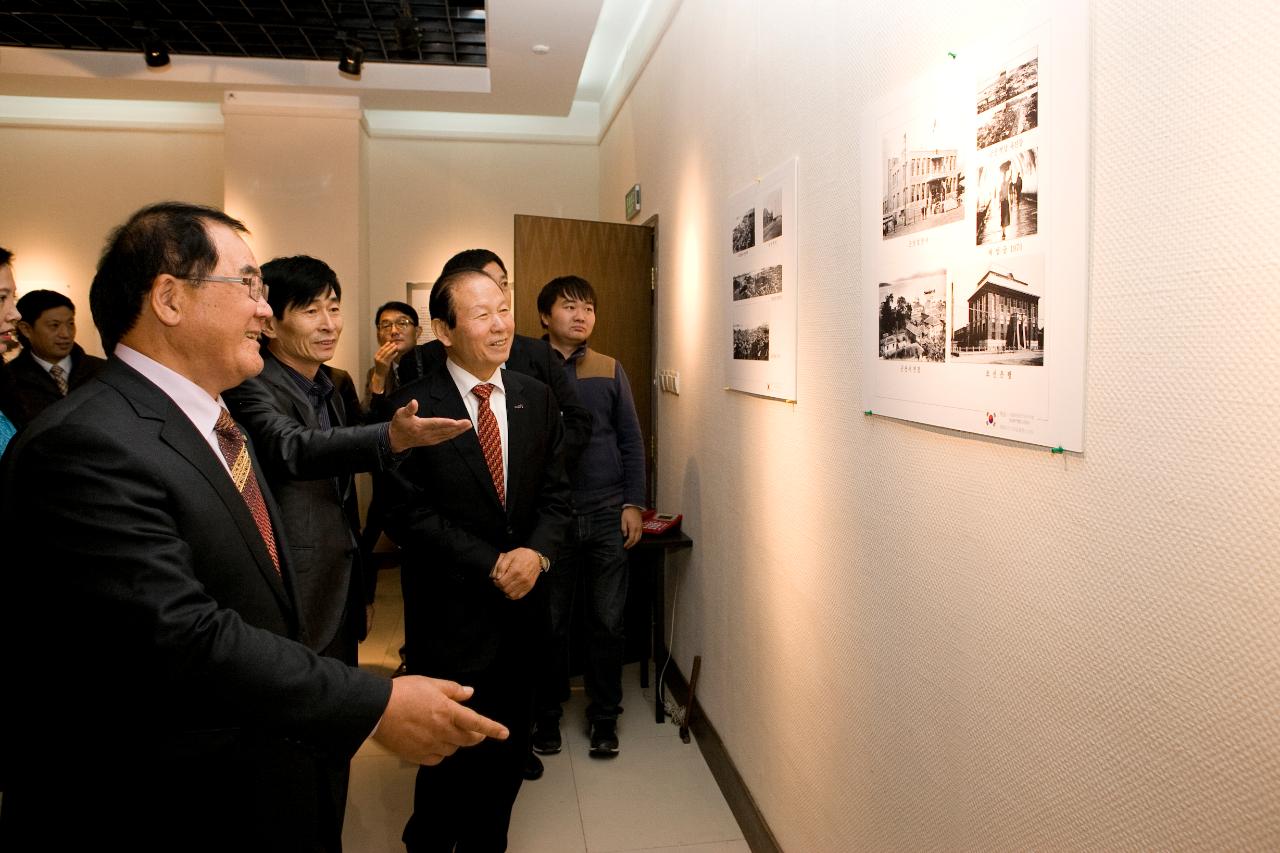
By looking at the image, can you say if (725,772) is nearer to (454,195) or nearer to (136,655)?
(136,655)

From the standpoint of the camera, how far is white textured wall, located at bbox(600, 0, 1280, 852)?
3.11 feet

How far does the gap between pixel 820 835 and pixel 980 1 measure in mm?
1921

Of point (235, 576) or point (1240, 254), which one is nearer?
point (1240, 254)

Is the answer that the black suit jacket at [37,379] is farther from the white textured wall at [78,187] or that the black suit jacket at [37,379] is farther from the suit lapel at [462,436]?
the suit lapel at [462,436]

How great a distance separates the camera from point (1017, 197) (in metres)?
1.27

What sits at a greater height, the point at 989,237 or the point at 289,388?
the point at 989,237

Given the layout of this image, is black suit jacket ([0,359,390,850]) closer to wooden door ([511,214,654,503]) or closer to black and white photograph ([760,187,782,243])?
black and white photograph ([760,187,782,243])

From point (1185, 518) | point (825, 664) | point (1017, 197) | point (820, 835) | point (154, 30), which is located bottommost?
point (820, 835)

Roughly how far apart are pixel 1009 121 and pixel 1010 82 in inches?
2.3

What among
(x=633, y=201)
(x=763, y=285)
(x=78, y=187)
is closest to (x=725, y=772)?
(x=763, y=285)

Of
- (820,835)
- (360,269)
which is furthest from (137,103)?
(820,835)

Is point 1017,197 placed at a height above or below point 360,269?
below

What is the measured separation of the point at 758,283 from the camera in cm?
256

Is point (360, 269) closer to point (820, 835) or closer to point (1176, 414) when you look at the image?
point (820, 835)
